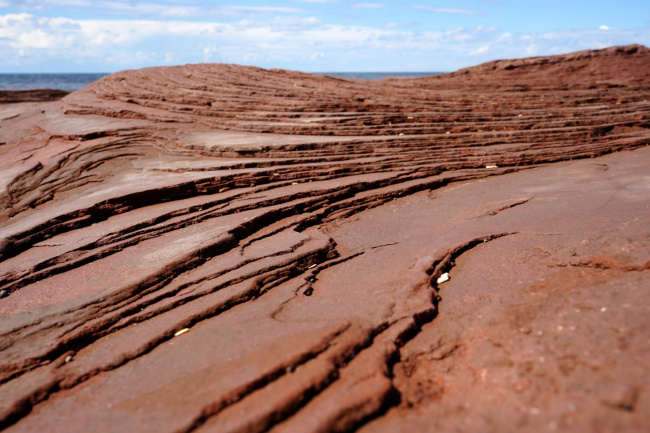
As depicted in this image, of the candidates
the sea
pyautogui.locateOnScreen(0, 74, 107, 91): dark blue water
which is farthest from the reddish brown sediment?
pyautogui.locateOnScreen(0, 74, 107, 91): dark blue water

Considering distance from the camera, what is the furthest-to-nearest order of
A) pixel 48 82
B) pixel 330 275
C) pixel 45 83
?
1. pixel 48 82
2. pixel 45 83
3. pixel 330 275

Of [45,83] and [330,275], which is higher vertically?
[45,83]

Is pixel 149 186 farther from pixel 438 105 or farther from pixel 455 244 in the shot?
pixel 438 105

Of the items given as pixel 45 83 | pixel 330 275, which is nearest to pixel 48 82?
pixel 45 83

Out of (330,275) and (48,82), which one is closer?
(330,275)

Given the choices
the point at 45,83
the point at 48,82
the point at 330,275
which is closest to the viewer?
the point at 330,275

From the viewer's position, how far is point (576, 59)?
51.8 feet

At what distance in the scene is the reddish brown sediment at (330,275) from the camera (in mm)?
2498

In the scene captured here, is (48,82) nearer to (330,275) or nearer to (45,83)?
(45,83)

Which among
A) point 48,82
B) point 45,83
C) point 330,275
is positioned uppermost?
point 48,82

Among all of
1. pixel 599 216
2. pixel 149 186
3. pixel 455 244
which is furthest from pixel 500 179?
pixel 149 186

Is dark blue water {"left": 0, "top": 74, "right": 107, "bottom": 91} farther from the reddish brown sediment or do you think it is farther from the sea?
the reddish brown sediment

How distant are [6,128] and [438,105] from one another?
9.69 meters

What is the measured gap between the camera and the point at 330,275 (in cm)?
423
